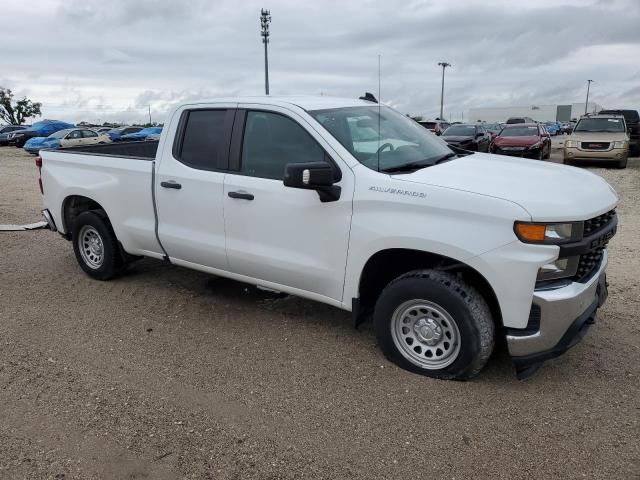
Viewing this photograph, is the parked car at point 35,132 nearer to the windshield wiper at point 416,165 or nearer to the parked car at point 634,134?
the parked car at point 634,134

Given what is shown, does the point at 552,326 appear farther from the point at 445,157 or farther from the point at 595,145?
the point at 595,145

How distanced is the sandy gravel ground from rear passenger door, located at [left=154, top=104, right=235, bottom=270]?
0.67 metres

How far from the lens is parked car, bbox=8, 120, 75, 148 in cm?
3297

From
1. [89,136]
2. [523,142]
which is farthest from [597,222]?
[89,136]

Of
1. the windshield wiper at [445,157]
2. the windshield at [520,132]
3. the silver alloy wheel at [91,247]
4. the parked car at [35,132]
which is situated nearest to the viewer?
the windshield wiper at [445,157]

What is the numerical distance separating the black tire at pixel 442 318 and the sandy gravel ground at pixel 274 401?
13cm

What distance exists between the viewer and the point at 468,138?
19938 mm

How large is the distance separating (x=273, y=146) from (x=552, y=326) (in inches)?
92.1

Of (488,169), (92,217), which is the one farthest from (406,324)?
(92,217)

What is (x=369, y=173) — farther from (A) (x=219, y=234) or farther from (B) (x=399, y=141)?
(A) (x=219, y=234)

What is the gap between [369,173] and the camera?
372 cm

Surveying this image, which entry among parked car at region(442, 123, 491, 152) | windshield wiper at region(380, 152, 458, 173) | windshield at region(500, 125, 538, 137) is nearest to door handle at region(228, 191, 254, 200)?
windshield wiper at region(380, 152, 458, 173)

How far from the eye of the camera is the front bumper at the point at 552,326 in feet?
10.6

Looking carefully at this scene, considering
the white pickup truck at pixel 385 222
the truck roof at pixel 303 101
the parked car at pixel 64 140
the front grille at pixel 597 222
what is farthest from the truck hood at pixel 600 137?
the parked car at pixel 64 140
